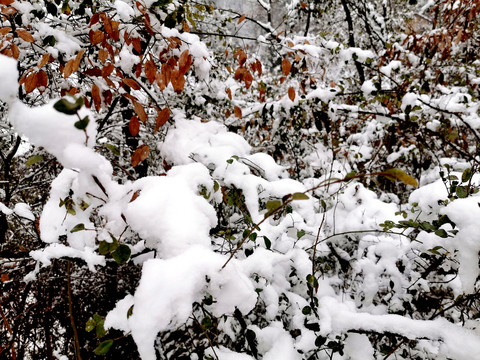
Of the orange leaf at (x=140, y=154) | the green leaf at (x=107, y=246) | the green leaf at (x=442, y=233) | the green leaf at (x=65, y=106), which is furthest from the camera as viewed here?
the orange leaf at (x=140, y=154)

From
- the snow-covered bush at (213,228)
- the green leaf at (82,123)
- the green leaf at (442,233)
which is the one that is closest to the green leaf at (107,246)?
the snow-covered bush at (213,228)

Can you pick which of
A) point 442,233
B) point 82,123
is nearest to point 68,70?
point 82,123

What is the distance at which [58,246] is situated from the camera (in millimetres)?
1213

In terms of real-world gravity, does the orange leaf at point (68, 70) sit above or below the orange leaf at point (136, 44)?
below

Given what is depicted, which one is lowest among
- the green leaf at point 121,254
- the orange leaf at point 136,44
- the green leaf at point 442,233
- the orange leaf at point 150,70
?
the green leaf at point 121,254

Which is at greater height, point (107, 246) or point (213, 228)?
point (213, 228)

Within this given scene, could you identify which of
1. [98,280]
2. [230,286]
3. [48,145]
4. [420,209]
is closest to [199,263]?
[230,286]

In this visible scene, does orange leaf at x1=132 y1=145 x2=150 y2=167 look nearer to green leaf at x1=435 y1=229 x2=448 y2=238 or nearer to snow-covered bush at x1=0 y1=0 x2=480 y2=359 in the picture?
snow-covered bush at x1=0 y1=0 x2=480 y2=359

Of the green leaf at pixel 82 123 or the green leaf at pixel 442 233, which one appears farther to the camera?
the green leaf at pixel 442 233

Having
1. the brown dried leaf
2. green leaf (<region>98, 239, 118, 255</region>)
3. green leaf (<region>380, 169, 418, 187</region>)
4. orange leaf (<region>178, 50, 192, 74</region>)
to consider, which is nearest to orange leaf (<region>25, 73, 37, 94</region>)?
the brown dried leaf

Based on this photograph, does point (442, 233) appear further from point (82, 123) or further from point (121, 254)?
point (82, 123)

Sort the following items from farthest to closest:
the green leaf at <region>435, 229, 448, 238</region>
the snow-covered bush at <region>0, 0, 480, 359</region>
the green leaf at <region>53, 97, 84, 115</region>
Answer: the green leaf at <region>435, 229, 448, 238</region> → the snow-covered bush at <region>0, 0, 480, 359</region> → the green leaf at <region>53, 97, 84, 115</region>

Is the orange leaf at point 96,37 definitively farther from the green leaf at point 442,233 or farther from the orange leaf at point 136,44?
the green leaf at point 442,233

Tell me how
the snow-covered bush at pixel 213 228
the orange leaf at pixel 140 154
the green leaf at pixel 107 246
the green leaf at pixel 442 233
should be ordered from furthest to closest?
the orange leaf at pixel 140 154 < the green leaf at pixel 442 233 < the green leaf at pixel 107 246 < the snow-covered bush at pixel 213 228
